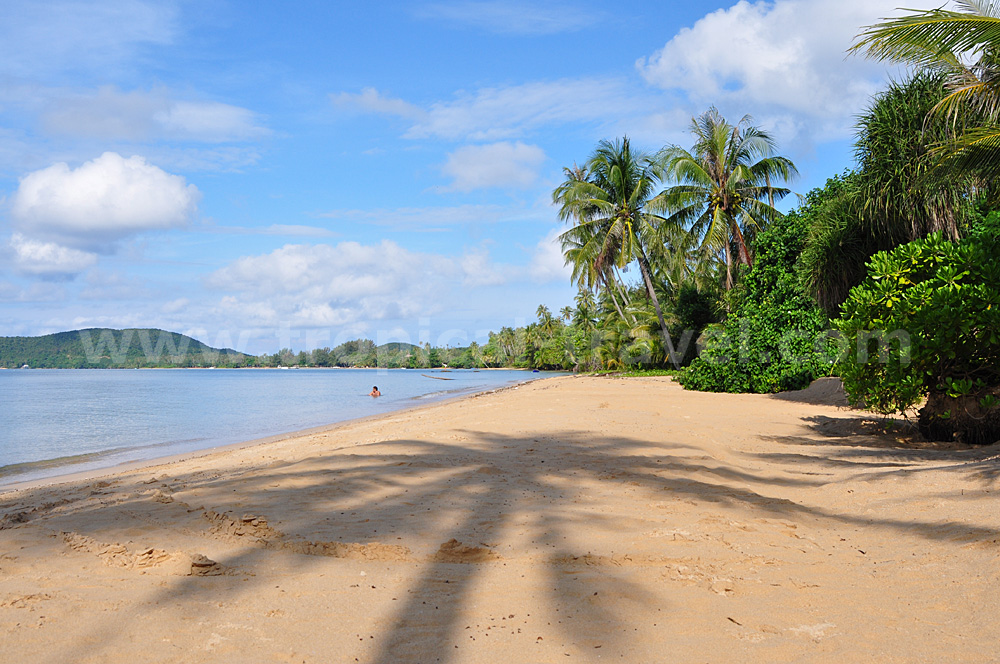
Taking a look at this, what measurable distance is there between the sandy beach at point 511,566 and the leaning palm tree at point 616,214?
77.6 feet

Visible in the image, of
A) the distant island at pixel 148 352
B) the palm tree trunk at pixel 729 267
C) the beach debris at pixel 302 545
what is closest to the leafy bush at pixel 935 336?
the beach debris at pixel 302 545

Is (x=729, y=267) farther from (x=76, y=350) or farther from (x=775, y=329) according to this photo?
(x=76, y=350)

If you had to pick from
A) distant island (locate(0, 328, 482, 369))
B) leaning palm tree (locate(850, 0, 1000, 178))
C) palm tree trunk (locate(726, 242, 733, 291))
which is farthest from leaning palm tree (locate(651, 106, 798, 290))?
distant island (locate(0, 328, 482, 369))

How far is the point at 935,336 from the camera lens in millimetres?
7887

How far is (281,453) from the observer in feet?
31.2

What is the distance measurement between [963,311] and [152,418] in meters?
24.2

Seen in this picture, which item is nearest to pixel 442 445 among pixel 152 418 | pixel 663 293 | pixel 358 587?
pixel 358 587

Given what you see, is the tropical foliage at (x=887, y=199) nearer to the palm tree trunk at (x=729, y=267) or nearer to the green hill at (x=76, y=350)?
the palm tree trunk at (x=729, y=267)

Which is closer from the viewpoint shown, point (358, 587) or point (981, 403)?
point (358, 587)

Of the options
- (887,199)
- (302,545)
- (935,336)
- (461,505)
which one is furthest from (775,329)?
(302,545)

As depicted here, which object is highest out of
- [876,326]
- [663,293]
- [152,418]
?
[663,293]

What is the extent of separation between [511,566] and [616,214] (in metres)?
28.1

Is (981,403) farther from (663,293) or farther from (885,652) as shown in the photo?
(663,293)

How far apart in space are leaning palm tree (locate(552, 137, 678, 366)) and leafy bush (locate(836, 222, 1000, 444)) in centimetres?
1986
